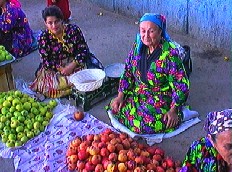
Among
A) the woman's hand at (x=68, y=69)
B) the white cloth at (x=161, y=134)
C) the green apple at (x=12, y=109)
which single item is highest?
the woman's hand at (x=68, y=69)

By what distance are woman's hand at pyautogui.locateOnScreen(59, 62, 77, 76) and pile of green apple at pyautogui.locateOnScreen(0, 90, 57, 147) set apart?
45cm

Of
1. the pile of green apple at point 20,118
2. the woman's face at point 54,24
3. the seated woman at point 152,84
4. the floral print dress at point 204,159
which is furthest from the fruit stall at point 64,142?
the woman's face at point 54,24

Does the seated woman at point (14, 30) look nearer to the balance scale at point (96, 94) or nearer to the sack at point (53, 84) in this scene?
the sack at point (53, 84)

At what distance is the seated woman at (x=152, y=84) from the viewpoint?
3.73m

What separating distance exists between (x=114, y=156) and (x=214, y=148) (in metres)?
0.99

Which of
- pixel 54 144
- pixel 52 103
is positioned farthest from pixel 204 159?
pixel 52 103

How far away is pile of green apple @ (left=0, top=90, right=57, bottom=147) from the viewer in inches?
157

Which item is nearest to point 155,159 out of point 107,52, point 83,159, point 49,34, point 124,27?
point 83,159

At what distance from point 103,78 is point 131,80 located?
43cm

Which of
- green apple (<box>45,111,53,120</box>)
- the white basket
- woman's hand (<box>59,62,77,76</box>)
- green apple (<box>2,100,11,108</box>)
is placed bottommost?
green apple (<box>45,111,53,120</box>)

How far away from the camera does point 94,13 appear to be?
22.7 ft

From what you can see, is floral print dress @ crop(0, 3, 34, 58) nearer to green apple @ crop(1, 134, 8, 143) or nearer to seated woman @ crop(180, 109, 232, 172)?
green apple @ crop(1, 134, 8, 143)

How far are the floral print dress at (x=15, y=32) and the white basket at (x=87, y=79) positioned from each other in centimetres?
131

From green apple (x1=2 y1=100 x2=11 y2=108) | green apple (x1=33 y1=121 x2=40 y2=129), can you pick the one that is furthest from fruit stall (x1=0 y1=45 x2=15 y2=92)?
green apple (x1=33 y1=121 x2=40 y2=129)
